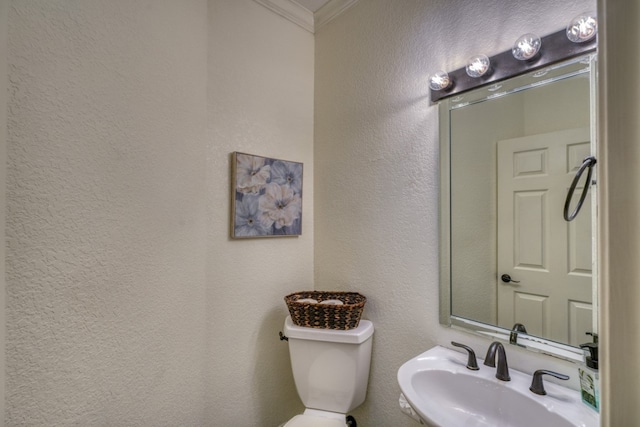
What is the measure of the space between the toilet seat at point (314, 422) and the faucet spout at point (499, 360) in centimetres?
73

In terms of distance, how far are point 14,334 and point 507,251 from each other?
1701 mm

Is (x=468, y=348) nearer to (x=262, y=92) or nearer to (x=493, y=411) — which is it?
(x=493, y=411)

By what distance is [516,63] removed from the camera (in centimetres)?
101

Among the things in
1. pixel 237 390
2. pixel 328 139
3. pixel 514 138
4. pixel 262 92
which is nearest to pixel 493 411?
pixel 514 138

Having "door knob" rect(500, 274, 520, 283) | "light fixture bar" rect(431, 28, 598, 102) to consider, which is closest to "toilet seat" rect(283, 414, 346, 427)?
"door knob" rect(500, 274, 520, 283)

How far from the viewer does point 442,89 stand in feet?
3.92

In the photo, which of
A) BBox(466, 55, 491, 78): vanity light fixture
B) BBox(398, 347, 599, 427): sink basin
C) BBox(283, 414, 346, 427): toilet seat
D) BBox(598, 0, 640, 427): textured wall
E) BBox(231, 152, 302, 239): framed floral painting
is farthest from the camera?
BBox(231, 152, 302, 239): framed floral painting

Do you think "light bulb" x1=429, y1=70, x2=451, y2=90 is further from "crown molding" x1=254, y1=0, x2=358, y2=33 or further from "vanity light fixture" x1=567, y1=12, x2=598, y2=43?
"crown molding" x1=254, y1=0, x2=358, y2=33

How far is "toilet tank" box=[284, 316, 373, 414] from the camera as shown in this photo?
52.6 inches

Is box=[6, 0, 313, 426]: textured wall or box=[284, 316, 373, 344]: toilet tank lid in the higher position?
box=[6, 0, 313, 426]: textured wall

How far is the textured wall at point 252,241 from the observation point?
1383 mm

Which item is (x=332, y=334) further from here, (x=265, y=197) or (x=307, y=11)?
(x=307, y=11)

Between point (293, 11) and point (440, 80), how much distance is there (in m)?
1.02

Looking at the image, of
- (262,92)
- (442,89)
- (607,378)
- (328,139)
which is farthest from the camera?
(328,139)
